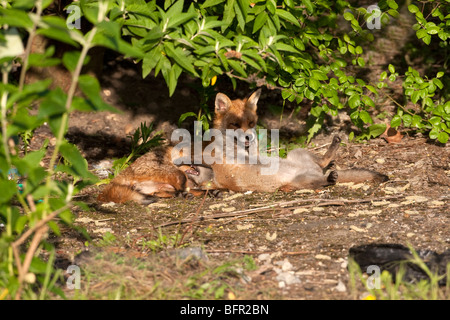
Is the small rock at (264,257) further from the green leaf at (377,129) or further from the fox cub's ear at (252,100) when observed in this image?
the green leaf at (377,129)

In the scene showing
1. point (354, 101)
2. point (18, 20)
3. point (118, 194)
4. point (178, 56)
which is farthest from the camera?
point (354, 101)

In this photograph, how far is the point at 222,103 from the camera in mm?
7570

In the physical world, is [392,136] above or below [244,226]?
above

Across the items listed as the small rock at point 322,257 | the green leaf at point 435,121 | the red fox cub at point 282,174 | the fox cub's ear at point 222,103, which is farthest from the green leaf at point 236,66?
the green leaf at point 435,121

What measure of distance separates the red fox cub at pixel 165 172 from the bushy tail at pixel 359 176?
5.39ft

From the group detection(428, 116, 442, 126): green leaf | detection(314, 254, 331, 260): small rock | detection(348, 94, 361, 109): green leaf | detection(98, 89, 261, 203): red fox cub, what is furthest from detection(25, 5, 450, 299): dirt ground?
detection(348, 94, 361, 109): green leaf

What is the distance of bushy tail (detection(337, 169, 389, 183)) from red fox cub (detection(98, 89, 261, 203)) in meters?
1.64

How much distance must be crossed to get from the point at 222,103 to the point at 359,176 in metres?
2.28

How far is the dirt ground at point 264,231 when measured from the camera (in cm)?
370

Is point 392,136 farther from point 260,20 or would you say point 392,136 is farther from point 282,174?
point 260,20

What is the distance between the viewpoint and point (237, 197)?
636 cm

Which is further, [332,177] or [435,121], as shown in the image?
[435,121]

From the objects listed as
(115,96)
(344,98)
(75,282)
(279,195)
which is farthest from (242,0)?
(115,96)

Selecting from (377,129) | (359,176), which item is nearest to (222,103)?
(377,129)
